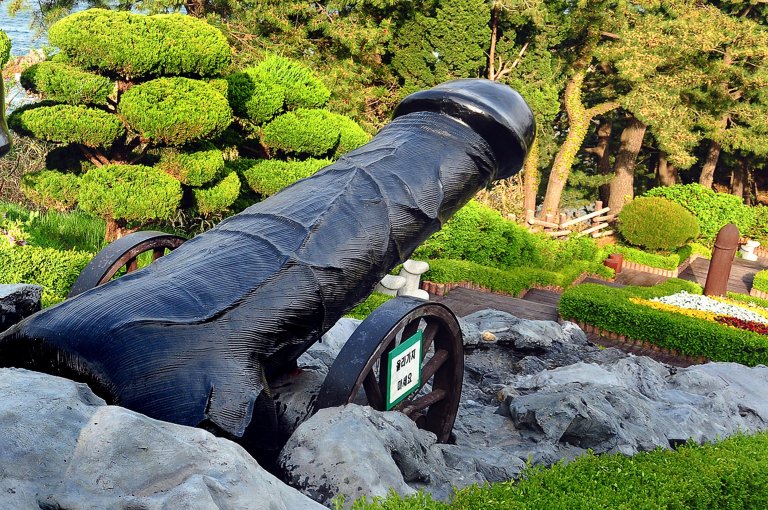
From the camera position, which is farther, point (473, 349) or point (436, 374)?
point (473, 349)

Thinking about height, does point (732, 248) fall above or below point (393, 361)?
below

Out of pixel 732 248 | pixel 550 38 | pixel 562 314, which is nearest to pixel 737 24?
pixel 550 38

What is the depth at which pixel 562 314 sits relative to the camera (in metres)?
10.6

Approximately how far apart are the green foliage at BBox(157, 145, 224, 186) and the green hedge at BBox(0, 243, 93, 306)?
2936 millimetres

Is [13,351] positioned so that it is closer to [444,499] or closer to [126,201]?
[444,499]

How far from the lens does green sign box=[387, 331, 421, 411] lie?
11.3ft

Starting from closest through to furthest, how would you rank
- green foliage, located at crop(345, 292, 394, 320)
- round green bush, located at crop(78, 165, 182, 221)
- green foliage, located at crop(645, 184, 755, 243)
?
green foliage, located at crop(345, 292, 394, 320) → round green bush, located at crop(78, 165, 182, 221) → green foliage, located at crop(645, 184, 755, 243)

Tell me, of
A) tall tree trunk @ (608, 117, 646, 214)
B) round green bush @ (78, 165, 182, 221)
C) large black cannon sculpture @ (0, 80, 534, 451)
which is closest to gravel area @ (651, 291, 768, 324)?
round green bush @ (78, 165, 182, 221)

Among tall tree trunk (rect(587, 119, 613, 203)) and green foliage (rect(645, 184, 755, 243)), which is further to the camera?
tall tree trunk (rect(587, 119, 613, 203))

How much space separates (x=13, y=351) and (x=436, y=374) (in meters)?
2.02

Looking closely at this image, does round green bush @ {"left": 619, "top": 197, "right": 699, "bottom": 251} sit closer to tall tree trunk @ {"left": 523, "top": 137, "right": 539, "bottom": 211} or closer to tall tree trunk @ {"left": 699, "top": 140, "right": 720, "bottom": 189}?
tall tree trunk @ {"left": 523, "top": 137, "right": 539, "bottom": 211}

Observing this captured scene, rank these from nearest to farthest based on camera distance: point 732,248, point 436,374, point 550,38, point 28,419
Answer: point 28,419 < point 436,374 < point 732,248 < point 550,38

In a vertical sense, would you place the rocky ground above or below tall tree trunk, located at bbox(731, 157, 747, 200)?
above

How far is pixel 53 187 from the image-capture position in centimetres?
978
